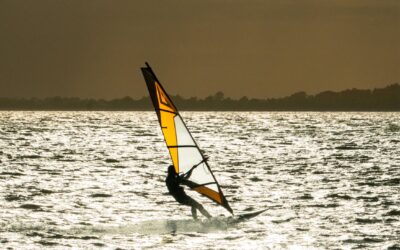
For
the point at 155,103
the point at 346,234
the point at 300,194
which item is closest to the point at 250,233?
the point at 346,234

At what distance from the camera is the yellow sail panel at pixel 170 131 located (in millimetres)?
21172

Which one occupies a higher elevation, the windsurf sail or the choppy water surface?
the windsurf sail

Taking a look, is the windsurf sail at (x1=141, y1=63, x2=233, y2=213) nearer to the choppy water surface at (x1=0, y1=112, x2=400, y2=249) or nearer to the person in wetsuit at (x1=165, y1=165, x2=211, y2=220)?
the person in wetsuit at (x1=165, y1=165, x2=211, y2=220)

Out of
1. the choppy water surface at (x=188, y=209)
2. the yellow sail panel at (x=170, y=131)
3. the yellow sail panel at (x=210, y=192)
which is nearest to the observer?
the choppy water surface at (x=188, y=209)

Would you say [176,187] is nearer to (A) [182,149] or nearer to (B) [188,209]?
(A) [182,149]

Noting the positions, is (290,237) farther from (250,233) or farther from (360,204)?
(360,204)

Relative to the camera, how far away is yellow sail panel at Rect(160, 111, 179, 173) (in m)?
21.2

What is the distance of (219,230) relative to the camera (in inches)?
850

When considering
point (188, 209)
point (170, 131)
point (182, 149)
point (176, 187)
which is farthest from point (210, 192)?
point (188, 209)

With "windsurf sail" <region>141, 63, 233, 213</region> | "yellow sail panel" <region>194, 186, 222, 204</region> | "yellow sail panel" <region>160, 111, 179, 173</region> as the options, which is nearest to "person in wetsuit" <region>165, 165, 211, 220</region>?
"windsurf sail" <region>141, 63, 233, 213</region>

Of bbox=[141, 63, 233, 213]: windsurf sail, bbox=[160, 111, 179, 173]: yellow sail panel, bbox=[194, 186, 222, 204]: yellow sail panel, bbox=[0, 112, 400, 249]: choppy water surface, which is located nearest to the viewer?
bbox=[0, 112, 400, 249]: choppy water surface

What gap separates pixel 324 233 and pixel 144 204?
27.9 feet

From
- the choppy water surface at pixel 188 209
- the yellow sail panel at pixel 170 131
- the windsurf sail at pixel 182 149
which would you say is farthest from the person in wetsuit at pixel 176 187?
the choppy water surface at pixel 188 209

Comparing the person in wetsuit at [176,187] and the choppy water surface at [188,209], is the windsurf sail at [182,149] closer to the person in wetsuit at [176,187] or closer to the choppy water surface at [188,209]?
the person in wetsuit at [176,187]
